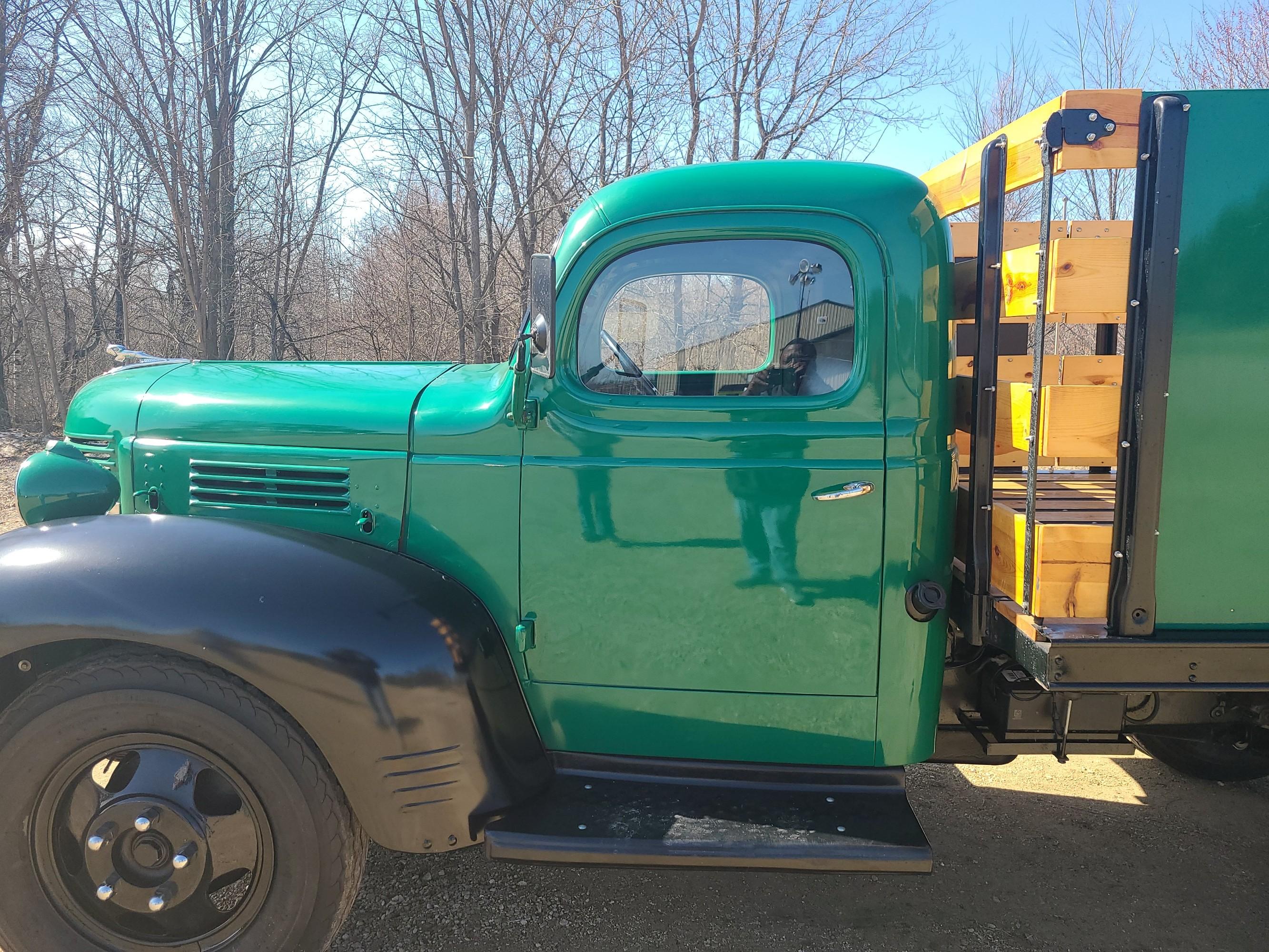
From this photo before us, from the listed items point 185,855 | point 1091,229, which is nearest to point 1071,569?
point 1091,229

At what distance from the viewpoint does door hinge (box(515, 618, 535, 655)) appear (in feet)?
7.68

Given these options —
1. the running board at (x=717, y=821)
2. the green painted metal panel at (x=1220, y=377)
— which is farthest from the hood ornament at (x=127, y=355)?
the green painted metal panel at (x=1220, y=377)

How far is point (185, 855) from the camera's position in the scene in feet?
7.10

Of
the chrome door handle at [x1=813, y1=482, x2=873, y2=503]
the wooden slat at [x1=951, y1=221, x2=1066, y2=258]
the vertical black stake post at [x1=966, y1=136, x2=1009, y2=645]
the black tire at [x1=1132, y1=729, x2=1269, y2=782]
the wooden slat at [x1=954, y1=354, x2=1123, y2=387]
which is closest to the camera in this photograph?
the vertical black stake post at [x1=966, y1=136, x2=1009, y2=645]

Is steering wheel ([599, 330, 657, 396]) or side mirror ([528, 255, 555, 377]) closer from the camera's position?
side mirror ([528, 255, 555, 377])

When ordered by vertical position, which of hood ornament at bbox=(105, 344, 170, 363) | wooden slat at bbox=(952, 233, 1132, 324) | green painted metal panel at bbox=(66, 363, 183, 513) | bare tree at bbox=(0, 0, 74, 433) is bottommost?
green painted metal panel at bbox=(66, 363, 183, 513)

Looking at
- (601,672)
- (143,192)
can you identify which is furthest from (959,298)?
(143,192)

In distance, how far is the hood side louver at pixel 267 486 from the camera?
249 cm

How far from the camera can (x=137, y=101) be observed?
37.1 ft

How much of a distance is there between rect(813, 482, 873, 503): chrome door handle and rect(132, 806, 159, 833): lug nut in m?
1.93

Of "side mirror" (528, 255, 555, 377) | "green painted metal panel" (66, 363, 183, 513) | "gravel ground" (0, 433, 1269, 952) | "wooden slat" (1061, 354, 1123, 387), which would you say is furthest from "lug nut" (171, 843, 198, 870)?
"wooden slat" (1061, 354, 1123, 387)

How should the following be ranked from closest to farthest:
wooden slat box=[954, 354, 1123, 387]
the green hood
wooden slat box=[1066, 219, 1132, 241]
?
the green hood < wooden slat box=[954, 354, 1123, 387] < wooden slat box=[1066, 219, 1132, 241]

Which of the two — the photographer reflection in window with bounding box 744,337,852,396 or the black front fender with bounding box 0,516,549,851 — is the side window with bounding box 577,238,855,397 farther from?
the black front fender with bounding box 0,516,549,851

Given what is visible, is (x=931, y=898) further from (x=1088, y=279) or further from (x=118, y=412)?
(x=118, y=412)
